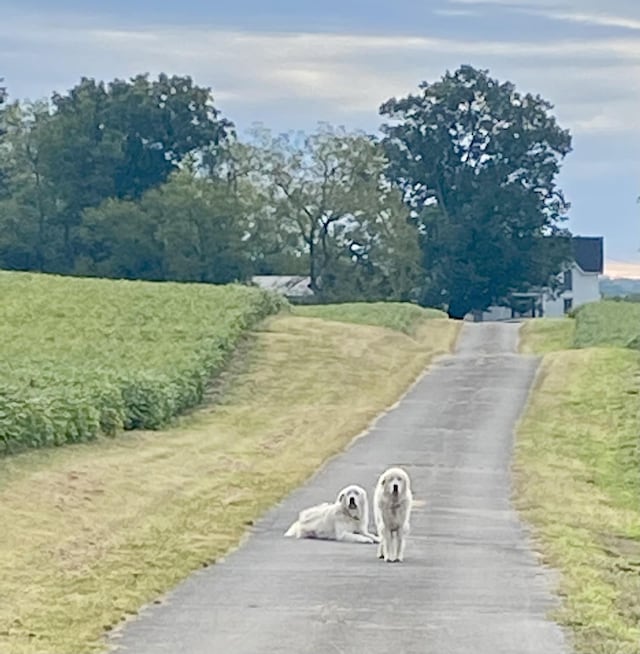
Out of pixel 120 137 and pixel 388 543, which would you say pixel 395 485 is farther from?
pixel 120 137

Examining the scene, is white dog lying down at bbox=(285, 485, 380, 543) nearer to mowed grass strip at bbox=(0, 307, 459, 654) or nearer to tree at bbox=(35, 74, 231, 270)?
mowed grass strip at bbox=(0, 307, 459, 654)

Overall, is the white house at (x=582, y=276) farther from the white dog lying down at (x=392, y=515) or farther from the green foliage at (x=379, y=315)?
the white dog lying down at (x=392, y=515)

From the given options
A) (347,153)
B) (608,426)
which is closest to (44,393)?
(608,426)

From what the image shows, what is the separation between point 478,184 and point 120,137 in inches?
818


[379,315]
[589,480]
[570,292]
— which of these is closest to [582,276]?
[570,292]

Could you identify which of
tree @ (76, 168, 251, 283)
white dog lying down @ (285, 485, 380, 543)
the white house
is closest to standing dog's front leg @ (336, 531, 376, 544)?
white dog lying down @ (285, 485, 380, 543)

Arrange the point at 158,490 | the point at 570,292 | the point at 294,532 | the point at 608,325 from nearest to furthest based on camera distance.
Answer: the point at 294,532 < the point at 158,490 < the point at 608,325 < the point at 570,292

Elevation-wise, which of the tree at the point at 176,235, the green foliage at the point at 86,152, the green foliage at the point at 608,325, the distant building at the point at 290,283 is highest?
the green foliage at the point at 86,152

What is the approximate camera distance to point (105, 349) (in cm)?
4169

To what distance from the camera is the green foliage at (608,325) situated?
166 ft

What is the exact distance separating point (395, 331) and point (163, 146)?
37.3 meters

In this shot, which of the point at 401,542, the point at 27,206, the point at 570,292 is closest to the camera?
the point at 401,542

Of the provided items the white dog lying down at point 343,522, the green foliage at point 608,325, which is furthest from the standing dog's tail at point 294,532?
the green foliage at point 608,325

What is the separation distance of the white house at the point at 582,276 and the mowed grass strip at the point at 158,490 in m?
61.6
